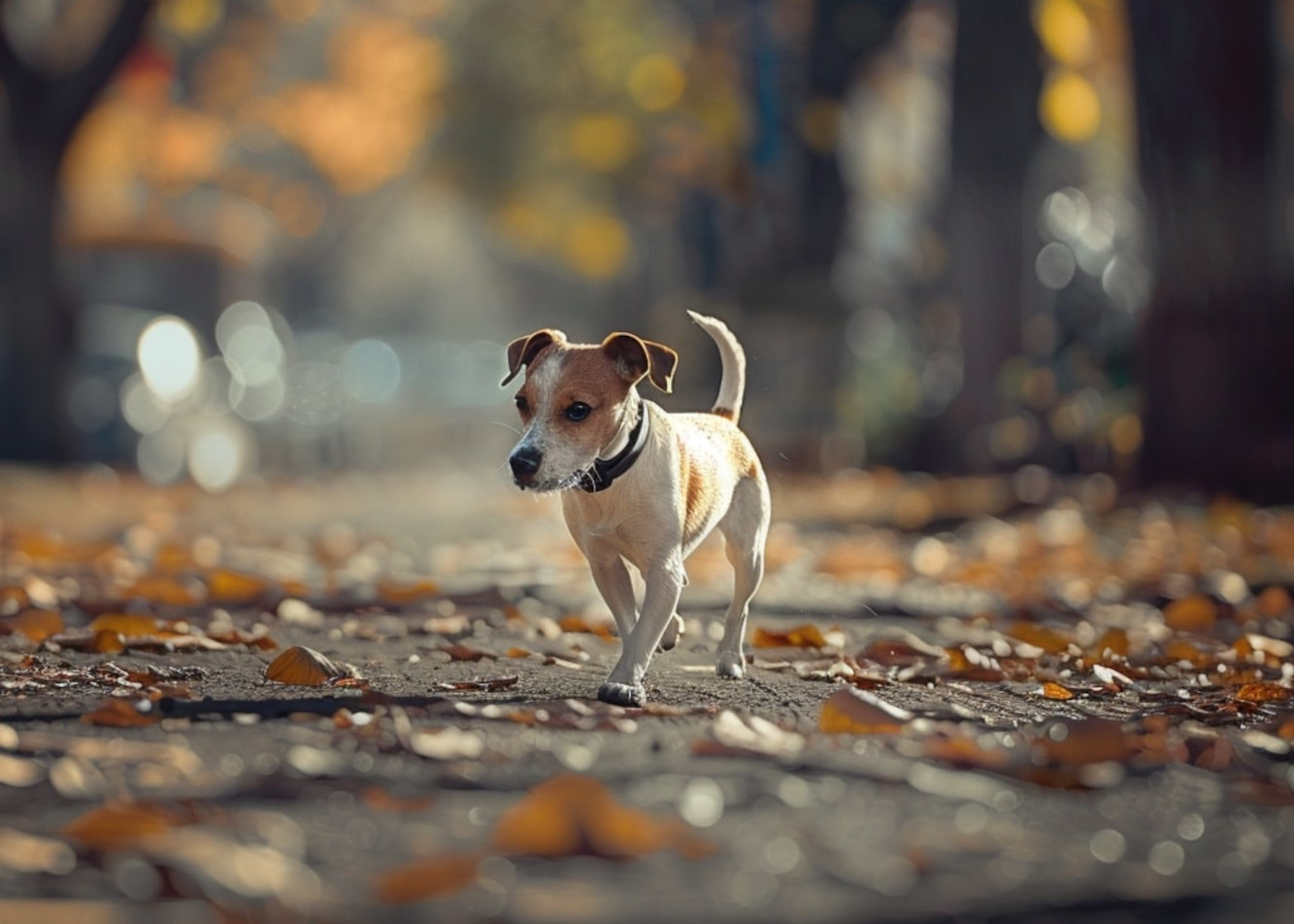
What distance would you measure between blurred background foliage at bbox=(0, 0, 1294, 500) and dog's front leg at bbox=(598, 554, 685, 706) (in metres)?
8.12

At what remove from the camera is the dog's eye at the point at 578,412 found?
5.49 meters

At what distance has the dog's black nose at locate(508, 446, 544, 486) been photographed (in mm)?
5371

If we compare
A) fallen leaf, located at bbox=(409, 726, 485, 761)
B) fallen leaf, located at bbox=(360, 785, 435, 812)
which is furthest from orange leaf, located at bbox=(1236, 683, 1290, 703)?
fallen leaf, located at bbox=(360, 785, 435, 812)

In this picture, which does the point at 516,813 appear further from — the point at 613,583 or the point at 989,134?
the point at 989,134

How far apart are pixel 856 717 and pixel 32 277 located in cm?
1772

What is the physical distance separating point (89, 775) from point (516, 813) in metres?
1.08

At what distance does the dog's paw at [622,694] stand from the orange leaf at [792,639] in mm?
1756

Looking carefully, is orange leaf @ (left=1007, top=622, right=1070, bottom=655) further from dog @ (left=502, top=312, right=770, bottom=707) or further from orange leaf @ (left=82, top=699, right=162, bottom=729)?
orange leaf @ (left=82, top=699, right=162, bottom=729)

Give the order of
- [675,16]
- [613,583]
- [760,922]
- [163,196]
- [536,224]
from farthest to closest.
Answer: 1. [536,224]
2. [163,196]
3. [675,16]
4. [613,583]
5. [760,922]

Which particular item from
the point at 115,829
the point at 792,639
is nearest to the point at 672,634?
the point at 792,639

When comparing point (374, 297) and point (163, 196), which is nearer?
point (163, 196)

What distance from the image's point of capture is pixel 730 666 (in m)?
6.10

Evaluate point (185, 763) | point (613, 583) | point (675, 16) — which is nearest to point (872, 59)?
point (675, 16)

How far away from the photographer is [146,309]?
3195 cm
